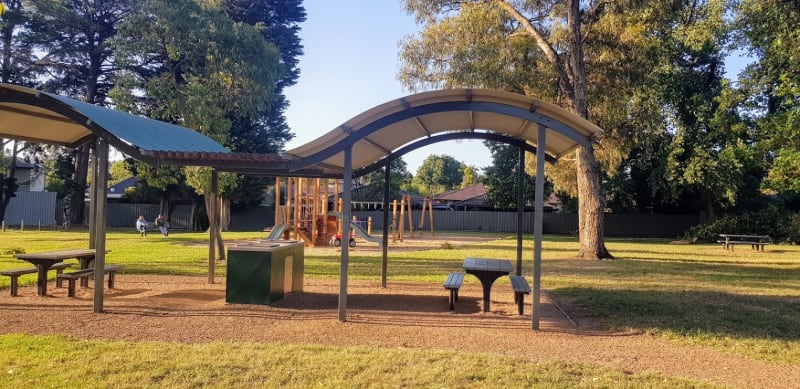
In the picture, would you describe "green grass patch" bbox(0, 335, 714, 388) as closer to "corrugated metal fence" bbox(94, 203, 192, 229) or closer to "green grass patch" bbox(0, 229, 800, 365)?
"green grass patch" bbox(0, 229, 800, 365)

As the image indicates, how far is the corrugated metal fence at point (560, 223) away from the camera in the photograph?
36.0 metres

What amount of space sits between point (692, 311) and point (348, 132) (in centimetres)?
564

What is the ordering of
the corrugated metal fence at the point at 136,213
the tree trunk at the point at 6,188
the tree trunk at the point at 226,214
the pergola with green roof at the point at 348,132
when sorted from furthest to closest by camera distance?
the corrugated metal fence at the point at 136,213 < the tree trunk at the point at 226,214 < the tree trunk at the point at 6,188 < the pergola with green roof at the point at 348,132

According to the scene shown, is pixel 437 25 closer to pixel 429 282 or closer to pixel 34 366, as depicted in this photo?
pixel 429 282

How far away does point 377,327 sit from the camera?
7074 mm

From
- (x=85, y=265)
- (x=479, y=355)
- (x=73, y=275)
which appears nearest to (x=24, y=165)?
(x=85, y=265)

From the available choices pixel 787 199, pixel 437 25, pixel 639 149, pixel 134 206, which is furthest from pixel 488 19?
pixel 134 206

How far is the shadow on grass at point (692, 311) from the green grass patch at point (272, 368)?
271 cm

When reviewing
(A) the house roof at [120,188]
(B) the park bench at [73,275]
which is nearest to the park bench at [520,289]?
(B) the park bench at [73,275]

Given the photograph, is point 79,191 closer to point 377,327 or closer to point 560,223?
point 560,223

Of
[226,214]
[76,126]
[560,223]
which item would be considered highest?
[76,126]

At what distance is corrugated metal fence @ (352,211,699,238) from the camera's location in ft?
118

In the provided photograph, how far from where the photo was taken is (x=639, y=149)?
3238 centimetres

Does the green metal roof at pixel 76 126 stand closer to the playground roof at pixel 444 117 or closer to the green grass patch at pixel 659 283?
the playground roof at pixel 444 117
